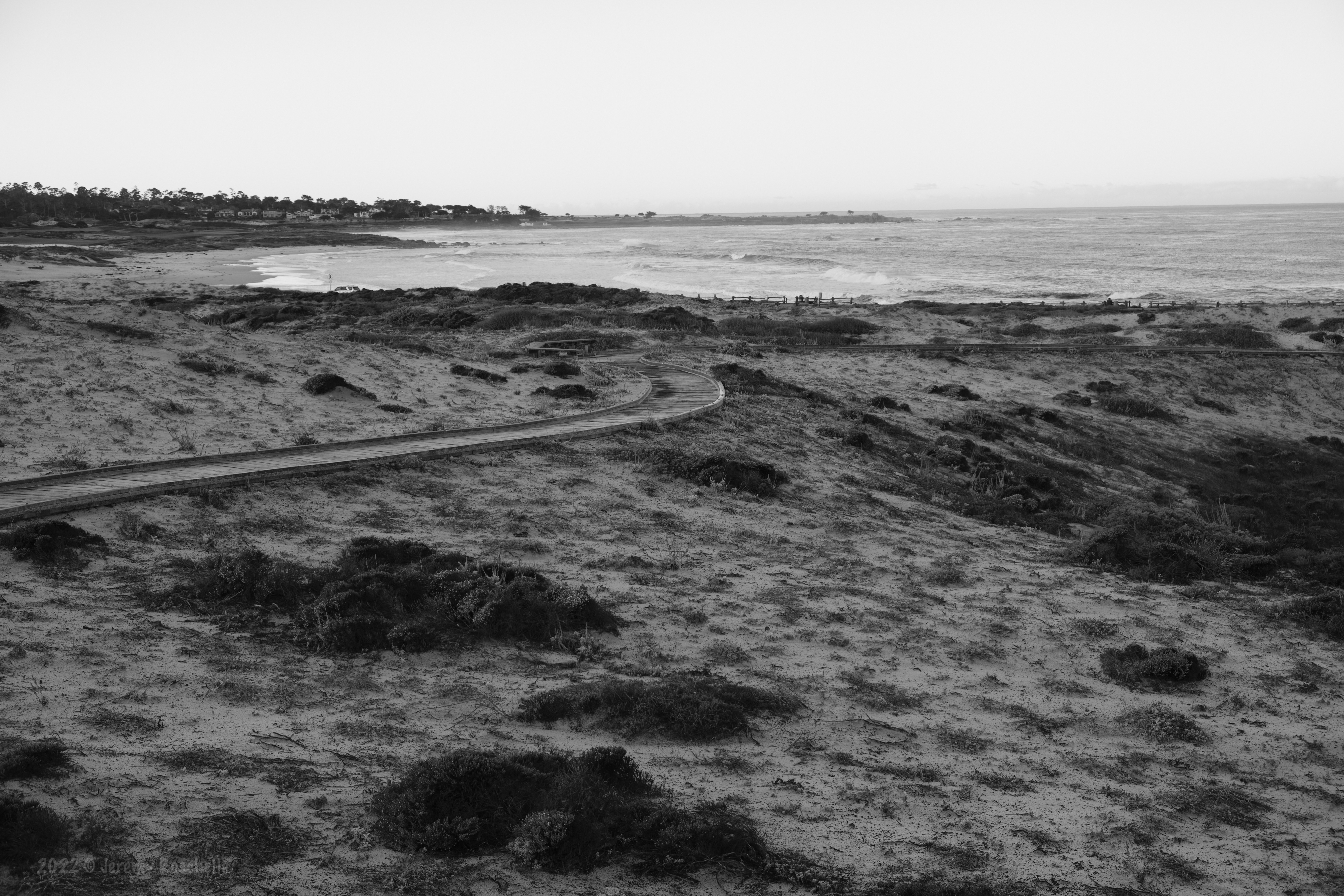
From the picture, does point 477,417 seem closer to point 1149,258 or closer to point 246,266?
point 246,266

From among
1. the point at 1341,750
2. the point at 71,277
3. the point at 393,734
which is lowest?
the point at 1341,750

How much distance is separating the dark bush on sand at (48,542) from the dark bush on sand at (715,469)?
998cm

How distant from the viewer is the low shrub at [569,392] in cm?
2656

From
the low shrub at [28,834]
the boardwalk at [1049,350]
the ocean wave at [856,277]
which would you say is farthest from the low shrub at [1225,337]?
the low shrub at [28,834]

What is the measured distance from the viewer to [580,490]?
18297mm

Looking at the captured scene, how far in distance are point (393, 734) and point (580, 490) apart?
30.8 ft

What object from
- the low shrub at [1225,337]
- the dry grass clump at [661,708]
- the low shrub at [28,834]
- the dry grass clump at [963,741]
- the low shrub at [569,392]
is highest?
the low shrub at [1225,337]

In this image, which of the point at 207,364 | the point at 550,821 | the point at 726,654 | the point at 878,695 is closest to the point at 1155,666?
the point at 878,695

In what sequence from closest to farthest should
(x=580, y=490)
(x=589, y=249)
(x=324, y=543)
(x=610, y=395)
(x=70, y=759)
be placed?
(x=70, y=759) → (x=324, y=543) → (x=580, y=490) → (x=610, y=395) → (x=589, y=249)

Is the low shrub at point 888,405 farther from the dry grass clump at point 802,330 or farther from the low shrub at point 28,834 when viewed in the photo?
the low shrub at point 28,834

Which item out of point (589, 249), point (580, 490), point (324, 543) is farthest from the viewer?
point (589, 249)

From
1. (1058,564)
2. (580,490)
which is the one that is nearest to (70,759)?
(580,490)

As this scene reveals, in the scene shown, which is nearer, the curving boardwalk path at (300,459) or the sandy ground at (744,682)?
the sandy ground at (744,682)

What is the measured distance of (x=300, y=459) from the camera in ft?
58.1
